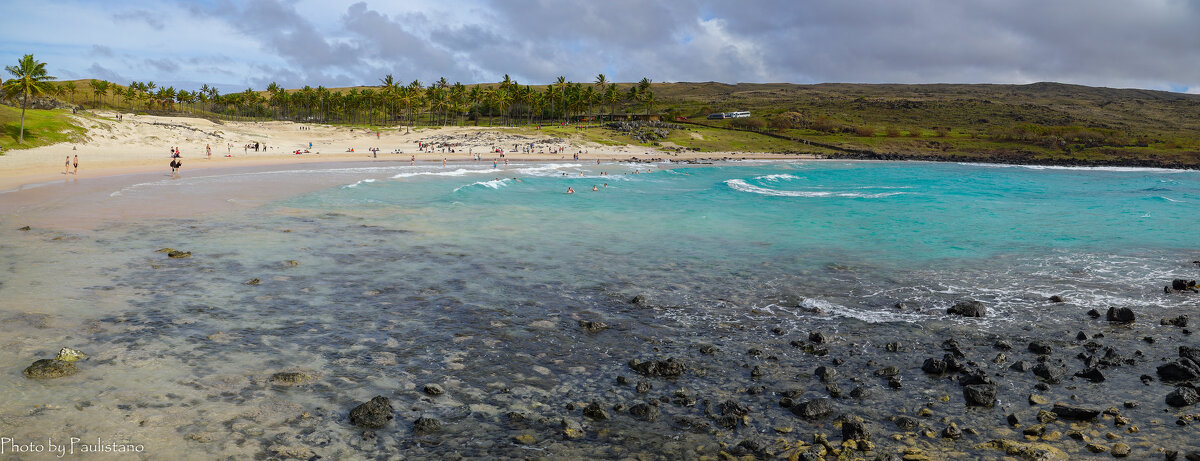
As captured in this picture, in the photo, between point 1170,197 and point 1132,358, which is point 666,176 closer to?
point 1170,197

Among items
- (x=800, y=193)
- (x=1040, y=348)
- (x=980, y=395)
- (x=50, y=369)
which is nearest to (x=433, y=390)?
(x=50, y=369)

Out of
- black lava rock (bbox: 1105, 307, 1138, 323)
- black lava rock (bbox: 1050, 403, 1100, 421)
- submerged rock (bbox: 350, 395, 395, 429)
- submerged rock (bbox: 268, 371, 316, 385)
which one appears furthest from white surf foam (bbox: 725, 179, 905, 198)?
submerged rock (bbox: 350, 395, 395, 429)

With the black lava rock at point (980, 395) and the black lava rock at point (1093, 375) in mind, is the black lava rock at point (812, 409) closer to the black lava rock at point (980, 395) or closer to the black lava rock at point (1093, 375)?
the black lava rock at point (980, 395)

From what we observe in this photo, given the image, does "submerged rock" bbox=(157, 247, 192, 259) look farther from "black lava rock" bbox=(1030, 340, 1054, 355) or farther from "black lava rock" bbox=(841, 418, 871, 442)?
"black lava rock" bbox=(1030, 340, 1054, 355)

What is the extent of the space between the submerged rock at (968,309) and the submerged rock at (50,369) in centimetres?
1999

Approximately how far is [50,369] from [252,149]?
85952 millimetres

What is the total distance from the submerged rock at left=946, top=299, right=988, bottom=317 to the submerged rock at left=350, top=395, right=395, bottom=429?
1482cm

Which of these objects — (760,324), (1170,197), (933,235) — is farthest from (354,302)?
(1170,197)

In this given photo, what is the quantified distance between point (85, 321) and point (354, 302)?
5.75 m

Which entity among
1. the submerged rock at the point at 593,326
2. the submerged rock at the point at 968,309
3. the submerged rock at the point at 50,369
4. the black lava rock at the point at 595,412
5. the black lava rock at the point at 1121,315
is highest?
the black lava rock at the point at 1121,315

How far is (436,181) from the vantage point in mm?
56906

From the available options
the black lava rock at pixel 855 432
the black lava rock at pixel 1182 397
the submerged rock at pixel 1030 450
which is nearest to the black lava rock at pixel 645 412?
the black lava rock at pixel 855 432

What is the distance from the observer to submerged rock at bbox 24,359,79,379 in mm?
11164

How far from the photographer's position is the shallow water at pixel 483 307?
1019cm
